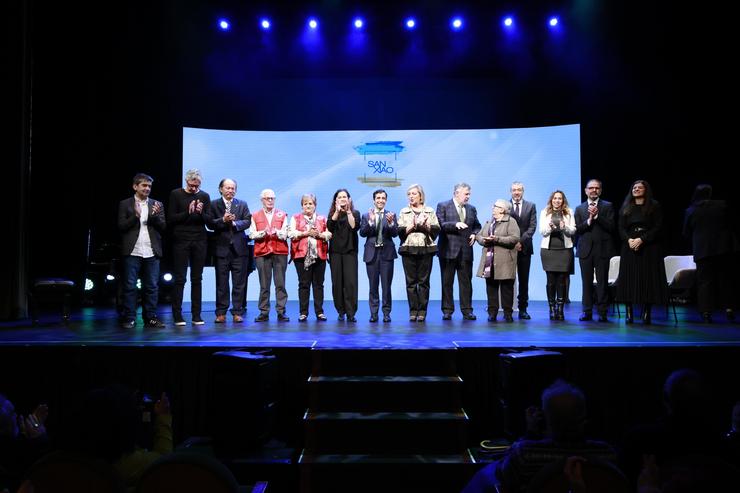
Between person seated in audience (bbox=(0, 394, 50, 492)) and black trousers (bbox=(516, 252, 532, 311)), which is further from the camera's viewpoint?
black trousers (bbox=(516, 252, 532, 311))

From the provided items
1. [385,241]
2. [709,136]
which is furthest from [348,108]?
[709,136]

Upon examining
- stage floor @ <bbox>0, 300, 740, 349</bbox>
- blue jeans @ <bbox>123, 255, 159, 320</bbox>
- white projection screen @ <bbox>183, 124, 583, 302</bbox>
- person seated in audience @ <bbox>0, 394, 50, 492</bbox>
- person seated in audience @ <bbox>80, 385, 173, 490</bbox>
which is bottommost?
person seated in audience @ <bbox>0, 394, 50, 492</bbox>

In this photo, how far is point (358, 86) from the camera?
9.64 meters

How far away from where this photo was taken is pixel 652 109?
30.7ft

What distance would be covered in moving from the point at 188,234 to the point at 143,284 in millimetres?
721

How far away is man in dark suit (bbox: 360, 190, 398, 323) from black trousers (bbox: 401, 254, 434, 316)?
0.20 meters

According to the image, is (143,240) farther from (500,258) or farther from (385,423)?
(500,258)

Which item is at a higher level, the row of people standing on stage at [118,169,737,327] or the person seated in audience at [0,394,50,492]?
the row of people standing on stage at [118,169,737,327]

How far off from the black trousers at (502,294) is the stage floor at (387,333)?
0.19 m

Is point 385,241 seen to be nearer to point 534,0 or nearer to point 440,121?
point 440,121

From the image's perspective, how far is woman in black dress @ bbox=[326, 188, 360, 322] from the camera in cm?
643

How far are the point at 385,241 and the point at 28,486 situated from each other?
16.8ft

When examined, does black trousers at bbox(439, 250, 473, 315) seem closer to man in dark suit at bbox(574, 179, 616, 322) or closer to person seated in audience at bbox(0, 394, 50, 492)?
man in dark suit at bbox(574, 179, 616, 322)

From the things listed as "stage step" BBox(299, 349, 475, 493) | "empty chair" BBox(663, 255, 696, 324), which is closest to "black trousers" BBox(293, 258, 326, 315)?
"stage step" BBox(299, 349, 475, 493)
